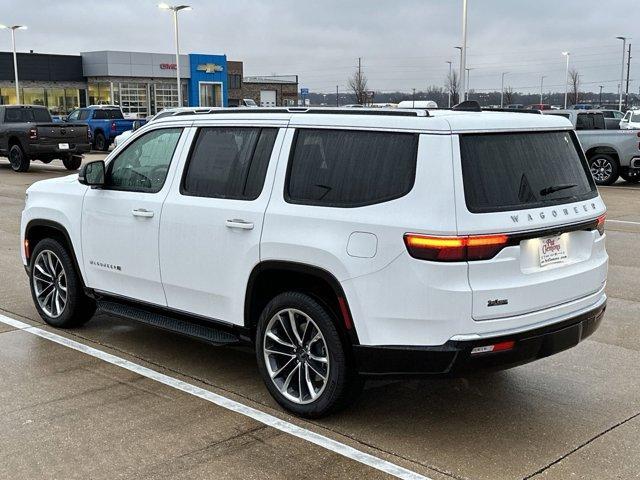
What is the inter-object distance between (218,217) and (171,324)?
36.9 inches

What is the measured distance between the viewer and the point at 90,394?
4.94m

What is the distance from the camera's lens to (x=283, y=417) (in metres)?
4.57

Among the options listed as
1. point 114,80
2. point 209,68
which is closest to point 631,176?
point 114,80

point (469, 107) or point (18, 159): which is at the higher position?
point (469, 107)

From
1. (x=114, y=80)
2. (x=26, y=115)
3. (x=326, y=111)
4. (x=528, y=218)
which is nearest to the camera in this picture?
(x=528, y=218)

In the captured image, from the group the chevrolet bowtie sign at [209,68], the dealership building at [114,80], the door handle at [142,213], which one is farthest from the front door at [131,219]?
the chevrolet bowtie sign at [209,68]

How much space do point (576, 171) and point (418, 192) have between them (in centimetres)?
125

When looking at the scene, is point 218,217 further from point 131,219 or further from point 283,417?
point 283,417

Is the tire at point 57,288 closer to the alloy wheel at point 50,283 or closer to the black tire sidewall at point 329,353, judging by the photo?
the alloy wheel at point 50,283

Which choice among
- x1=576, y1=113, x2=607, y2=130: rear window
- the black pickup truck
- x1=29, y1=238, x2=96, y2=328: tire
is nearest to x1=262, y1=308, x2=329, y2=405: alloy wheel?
x1=29, y1=238, x2=96, y2=328: tire

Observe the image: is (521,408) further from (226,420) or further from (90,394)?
(90,394)

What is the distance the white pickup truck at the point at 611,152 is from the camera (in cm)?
1847

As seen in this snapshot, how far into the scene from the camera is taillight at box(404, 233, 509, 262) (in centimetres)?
381

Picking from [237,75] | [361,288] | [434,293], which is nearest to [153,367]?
[361,288]
